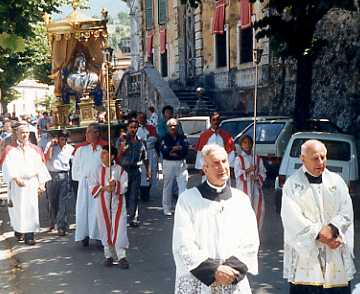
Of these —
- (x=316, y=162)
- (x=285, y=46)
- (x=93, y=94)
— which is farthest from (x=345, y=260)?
(x=93, y=94)

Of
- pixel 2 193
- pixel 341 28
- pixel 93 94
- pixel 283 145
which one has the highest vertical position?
pixel 341 28

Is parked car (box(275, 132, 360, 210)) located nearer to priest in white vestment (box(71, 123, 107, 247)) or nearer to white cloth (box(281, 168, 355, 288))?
priest in white vestment (box(71, 123, 107, 247))

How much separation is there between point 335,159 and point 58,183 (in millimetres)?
4646

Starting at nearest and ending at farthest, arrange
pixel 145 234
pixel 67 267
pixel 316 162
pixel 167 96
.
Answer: pixel 316 162
pixel 67 267
pixel 145 234
pixel 167 96

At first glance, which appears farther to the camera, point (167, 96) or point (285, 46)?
point (167, 96)

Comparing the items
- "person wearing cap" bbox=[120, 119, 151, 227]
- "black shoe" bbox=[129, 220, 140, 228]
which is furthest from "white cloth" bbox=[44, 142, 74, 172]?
"black shoe" bbox=[129, 220, 140, 228]

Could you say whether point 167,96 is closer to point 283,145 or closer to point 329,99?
point 329,99

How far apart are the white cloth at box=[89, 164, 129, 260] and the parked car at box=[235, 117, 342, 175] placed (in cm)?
622

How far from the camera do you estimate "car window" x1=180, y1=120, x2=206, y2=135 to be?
19.6 m

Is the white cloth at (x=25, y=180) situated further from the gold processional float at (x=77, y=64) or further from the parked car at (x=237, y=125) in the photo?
the gold processional float at (x=77, y=64)

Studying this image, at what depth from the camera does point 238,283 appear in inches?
184

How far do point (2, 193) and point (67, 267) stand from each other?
7506 mm

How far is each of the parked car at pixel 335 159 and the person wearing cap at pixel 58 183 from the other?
3.57 metres

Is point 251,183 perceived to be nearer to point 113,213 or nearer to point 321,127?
point 113,213
